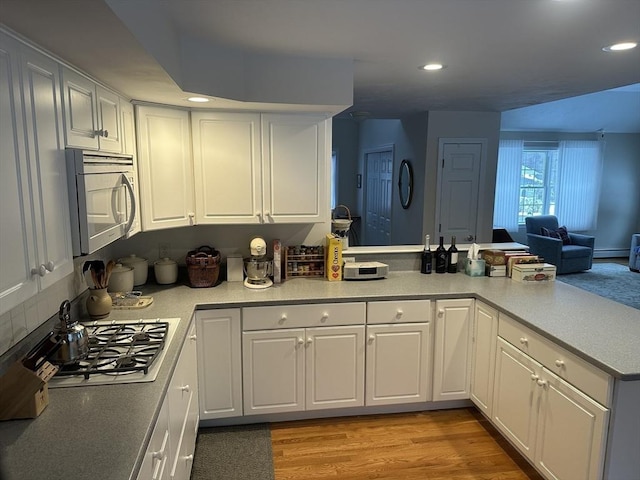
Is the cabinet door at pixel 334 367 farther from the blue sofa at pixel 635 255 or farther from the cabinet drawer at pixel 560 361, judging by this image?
the blue sofa at pixel 635 255

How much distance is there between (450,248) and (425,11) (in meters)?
1.89

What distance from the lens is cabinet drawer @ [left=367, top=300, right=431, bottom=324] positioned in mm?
2918

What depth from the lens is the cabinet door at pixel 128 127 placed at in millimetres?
2426

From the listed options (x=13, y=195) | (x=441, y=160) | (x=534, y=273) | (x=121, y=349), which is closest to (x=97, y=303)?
(x=121, y=349)

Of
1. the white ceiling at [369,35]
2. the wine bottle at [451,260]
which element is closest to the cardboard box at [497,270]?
the wine bottle at [451,260]

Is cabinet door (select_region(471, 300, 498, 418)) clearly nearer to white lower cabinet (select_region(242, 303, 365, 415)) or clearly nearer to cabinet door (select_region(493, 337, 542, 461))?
cabinet door (select_region(493, 337, 542, 461))

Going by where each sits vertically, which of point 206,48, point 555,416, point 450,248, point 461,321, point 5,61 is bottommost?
point 555,416

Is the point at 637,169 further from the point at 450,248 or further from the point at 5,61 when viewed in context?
the point at 5,61

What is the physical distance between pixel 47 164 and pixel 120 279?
4.65 feet

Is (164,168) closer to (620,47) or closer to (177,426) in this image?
(177,426)

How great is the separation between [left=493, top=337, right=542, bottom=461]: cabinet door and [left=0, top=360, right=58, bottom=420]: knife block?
2.18m

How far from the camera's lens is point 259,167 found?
9.87ft

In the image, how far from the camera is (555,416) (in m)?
2.21

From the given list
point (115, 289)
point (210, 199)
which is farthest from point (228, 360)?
point (210, 199)
